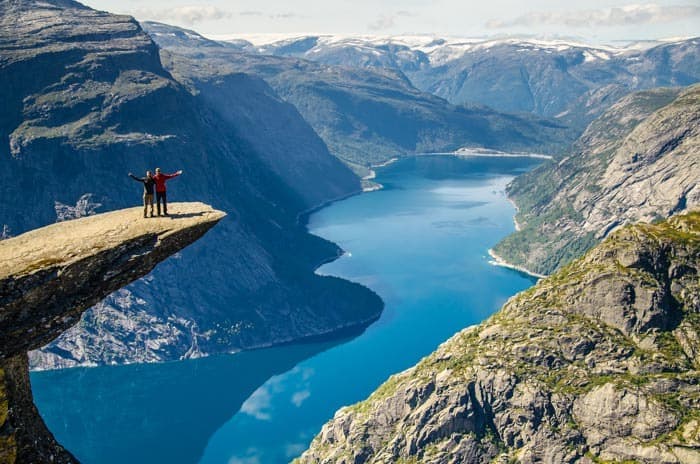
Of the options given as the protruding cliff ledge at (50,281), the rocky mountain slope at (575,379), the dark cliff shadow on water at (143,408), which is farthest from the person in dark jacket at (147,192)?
the dark cliff shadow on water at (143,408)

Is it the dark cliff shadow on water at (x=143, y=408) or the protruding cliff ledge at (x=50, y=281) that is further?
the dark cliff shadow on water at (x=143, y=408)

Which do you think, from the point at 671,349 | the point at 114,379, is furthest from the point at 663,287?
the point at 114,379

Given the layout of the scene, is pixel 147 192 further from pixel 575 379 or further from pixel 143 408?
pixel 143 408

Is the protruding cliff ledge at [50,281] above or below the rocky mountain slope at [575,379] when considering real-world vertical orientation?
above

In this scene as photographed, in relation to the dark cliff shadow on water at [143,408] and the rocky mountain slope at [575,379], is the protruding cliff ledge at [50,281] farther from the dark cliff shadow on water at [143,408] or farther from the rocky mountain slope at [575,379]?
the dark cliff shadow on water at [143,408]

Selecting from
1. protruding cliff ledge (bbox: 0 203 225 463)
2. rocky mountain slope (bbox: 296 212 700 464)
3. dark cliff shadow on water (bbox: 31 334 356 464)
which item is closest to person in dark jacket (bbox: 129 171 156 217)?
protruding cliff ledge (bbox: 0 203 225 463)

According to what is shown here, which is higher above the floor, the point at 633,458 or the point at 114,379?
the point at 633,458

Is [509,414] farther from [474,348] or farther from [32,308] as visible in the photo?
[32,308]

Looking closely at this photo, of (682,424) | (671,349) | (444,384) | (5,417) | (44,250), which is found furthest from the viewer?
(444,384)
